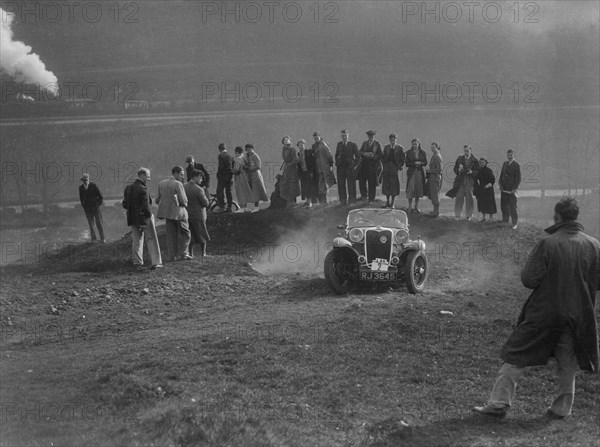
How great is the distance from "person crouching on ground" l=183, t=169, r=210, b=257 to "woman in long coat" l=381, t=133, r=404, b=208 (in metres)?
5.61

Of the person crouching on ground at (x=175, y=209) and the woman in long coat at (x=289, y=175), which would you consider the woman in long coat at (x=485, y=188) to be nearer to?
the woman in long coat at (x=289, y=175)

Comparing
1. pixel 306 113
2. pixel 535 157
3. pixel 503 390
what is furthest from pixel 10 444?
pixel 535 157

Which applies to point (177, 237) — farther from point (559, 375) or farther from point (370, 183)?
point (559, 375)

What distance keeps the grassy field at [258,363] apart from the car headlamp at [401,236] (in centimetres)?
96

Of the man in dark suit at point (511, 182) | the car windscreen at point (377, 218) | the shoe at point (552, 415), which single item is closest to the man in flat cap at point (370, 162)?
the man in dark suit at point (511, 182)

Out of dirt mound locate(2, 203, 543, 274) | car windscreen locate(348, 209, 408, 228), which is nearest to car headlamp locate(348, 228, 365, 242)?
car windscreen locate(348, 209, 408, 228)

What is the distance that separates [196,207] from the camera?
57.5 feet

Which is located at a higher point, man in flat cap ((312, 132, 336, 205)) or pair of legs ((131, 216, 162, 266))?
man in flat cap ((312, 132, 336, 205))

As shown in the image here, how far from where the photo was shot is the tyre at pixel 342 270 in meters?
14.5

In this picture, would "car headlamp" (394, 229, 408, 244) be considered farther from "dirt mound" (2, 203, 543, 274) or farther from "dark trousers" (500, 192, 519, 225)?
"dark trousers" (500, 192, 519, 225)

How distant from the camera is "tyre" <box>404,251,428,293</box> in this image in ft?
46.6

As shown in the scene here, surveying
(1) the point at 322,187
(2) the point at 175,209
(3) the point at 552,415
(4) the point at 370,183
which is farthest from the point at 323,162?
(3) the point at 552,415

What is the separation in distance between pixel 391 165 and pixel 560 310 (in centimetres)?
1394

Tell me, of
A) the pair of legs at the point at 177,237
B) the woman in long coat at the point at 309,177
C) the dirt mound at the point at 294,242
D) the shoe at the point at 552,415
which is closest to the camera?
the shoe at the point at 552,415
